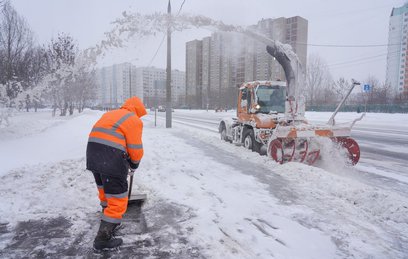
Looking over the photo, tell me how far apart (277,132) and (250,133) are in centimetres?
233

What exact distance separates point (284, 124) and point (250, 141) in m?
1.67

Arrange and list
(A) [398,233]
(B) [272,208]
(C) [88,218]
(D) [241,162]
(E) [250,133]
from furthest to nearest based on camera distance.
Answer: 1. (E) [250,133]
2. (D) [241,162]
3. (B) [272,208]
4. (C) [88,218]
5. (A) [398,233]

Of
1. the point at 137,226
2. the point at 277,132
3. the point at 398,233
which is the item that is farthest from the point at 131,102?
the point at 277,132

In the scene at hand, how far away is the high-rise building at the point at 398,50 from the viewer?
47.8m

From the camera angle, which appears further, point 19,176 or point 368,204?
point 19,176

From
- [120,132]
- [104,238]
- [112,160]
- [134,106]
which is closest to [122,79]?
[134,106]

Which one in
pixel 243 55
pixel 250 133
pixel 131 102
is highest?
pixel 243 55

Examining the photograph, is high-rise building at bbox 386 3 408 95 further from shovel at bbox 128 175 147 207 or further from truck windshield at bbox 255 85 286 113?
shovel at bbox 128 175 147 207

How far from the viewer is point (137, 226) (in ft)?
12.0

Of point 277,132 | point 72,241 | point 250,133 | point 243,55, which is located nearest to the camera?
point 72,241

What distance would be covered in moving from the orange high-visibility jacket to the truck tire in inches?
239

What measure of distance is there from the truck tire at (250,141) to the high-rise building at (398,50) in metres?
32.3

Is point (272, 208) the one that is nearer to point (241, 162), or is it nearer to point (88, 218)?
point (88, 218)

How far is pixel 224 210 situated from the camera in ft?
13.4
